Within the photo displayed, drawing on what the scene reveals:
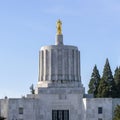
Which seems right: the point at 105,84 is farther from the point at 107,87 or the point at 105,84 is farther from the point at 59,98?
the point at 59,98

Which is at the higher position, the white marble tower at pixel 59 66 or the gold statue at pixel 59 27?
the gold statue at pixel 59 27

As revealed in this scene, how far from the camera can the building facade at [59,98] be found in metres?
67.9

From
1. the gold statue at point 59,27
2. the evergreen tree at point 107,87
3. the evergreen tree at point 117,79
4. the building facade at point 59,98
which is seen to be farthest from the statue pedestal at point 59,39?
the evergreen tree at point 117,79

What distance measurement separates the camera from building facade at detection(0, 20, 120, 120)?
67938 mm

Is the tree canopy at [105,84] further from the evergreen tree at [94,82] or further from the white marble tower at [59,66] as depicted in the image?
the white marble tower at [59,66]

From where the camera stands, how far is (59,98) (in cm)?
6888

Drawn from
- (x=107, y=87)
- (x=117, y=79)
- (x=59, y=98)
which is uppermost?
(x=117, y=79)

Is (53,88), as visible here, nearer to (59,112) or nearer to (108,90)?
(59,112)

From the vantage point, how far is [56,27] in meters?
71.2

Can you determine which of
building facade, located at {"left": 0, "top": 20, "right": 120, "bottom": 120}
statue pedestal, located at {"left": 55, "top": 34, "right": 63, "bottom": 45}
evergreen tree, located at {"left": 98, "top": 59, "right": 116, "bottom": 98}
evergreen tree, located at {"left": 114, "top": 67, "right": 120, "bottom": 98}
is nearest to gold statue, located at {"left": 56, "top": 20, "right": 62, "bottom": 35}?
building facade, located at {"left": 0, "top": 20, "right": 120, "bottom": 120}

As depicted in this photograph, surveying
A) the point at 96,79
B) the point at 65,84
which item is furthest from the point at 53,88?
the point at 96,79

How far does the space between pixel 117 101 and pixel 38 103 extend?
836cm

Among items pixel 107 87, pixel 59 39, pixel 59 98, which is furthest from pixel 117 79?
pixel 59 98

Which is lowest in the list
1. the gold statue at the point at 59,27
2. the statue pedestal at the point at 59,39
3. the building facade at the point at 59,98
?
the building facade at the point at 59,98
